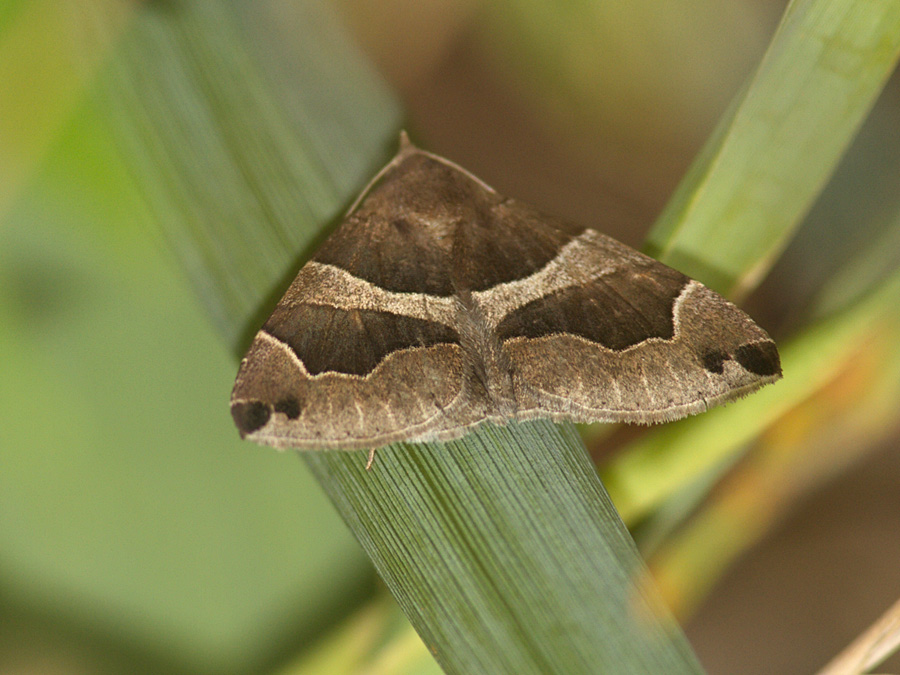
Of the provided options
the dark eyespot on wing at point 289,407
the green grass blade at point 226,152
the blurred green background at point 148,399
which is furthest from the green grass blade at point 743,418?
the green grass blade at point 226,152

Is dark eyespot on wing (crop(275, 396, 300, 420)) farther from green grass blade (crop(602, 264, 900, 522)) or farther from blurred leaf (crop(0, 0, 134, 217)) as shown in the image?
blurred leaf (crop(0, 0, 134, 217))

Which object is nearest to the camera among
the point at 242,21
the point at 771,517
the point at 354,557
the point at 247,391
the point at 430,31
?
the point at 247,391

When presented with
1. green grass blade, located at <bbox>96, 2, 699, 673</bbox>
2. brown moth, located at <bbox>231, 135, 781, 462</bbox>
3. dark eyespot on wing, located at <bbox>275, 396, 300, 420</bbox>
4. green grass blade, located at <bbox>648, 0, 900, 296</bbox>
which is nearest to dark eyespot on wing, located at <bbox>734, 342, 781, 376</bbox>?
brown moth, located at <bbox>231, 135, 781, 462</bbox>

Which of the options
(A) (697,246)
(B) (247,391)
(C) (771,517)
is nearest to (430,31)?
(A) (697,246)

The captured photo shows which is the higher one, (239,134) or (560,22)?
(560,22)

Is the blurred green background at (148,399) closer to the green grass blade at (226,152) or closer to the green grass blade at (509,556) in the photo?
the green grass blade at (226,152)

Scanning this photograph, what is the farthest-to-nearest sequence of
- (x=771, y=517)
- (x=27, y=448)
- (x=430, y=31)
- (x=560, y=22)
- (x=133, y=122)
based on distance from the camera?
(x=430, y=31), (x=560, y=22), (x=771, y=517), (x=27, y=448), (x=133, y=122)

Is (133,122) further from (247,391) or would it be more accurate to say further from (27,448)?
(27,448)
